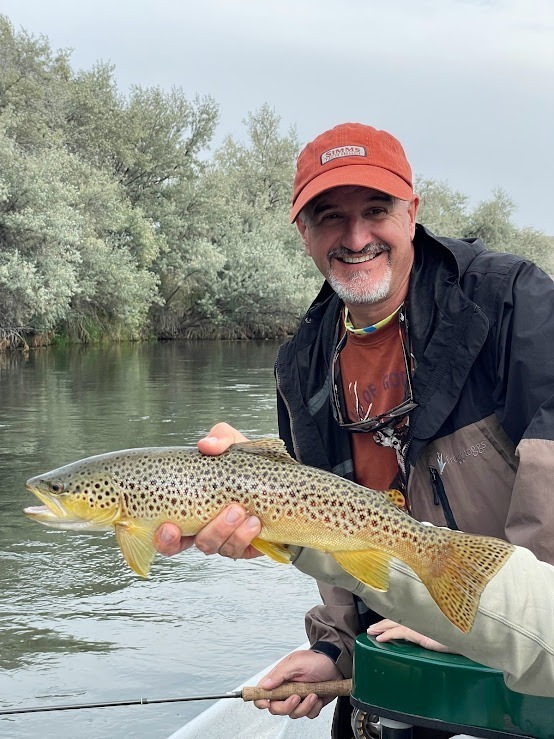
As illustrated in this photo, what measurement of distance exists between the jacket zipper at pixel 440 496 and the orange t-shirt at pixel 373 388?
0.23 metres

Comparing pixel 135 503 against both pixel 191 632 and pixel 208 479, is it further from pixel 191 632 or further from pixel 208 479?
pixel 191 632

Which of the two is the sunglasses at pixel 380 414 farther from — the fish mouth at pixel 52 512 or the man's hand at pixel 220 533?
the fish mouth at pixel 52 512

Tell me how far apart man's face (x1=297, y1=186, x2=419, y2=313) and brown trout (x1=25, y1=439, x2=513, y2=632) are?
31.6 inches

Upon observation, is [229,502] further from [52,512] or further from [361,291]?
[361,291]

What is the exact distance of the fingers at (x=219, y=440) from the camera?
2.89m

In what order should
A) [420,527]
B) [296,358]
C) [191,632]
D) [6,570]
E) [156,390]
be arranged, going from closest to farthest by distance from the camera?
[420,527] < [296,358] < [191,632] < [6,570] < [156,390]

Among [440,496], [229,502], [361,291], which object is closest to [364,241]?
[361,291]

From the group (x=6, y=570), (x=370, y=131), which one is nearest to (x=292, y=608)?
(x=6, y=570)

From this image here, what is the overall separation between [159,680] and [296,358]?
10.2 feet

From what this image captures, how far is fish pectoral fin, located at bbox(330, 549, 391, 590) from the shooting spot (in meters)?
2.69

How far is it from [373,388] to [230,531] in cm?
94

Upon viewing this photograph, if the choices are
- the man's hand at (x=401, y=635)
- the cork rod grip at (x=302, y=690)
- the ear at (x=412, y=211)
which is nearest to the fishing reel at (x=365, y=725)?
the cork rod grip at (x=302, y=690)

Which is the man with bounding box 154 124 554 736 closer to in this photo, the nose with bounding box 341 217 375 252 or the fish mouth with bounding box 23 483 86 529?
the nose with bounding box 341 217 375 252

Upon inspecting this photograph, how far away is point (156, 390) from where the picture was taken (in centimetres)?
2120
